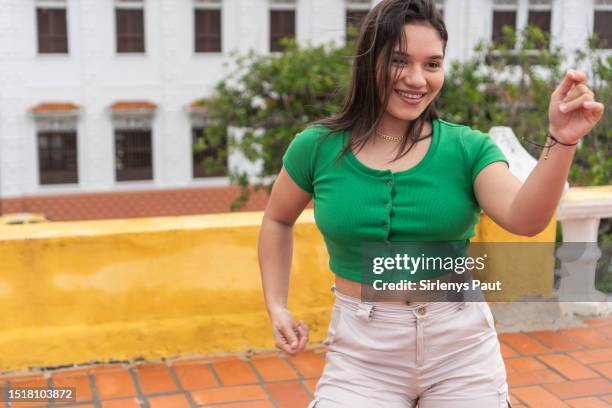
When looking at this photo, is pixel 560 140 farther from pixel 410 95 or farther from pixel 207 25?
pixel 207 25

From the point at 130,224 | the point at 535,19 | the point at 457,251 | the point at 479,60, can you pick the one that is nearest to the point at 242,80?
the point at 479,60

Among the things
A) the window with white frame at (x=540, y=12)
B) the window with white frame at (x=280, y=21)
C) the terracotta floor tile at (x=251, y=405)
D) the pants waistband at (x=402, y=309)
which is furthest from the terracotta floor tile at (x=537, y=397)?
the window with white frame at (x=540, y=12)

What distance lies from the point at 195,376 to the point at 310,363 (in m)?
0.54

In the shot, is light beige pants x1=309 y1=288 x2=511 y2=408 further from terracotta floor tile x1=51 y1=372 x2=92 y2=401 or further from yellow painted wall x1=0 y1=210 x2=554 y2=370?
yellow painted wall x1=0 y1=210 x2=554 y2=370

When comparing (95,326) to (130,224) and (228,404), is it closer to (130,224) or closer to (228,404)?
(130,224)

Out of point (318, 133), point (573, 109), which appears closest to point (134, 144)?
point (318, 133)

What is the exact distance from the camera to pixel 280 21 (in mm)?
21141

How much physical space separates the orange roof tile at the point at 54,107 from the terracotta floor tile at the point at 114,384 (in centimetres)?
1634

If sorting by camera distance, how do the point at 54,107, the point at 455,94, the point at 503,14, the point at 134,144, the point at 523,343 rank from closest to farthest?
the point at 523,343, the point at 455,94, the point at 54,107, the point at 134,144, the point at 503,14

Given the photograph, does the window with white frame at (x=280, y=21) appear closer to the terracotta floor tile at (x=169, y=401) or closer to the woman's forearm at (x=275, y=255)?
the terracotta floor tile at (x=169, y=401)

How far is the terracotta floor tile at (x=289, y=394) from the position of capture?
3605 millimetres

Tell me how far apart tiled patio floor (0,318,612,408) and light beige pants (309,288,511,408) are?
1.57 meters

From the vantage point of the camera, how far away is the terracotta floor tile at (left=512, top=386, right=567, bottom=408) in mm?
3611

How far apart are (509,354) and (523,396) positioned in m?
0.46
